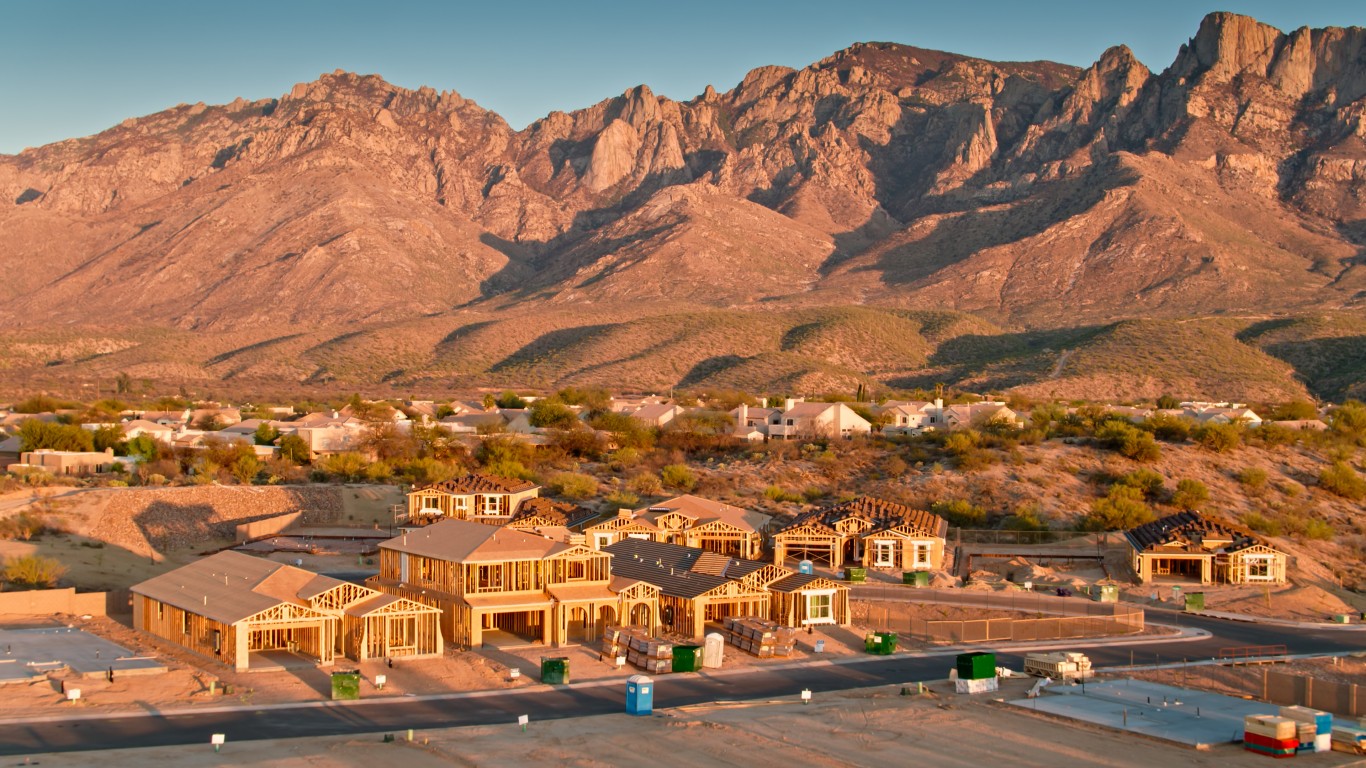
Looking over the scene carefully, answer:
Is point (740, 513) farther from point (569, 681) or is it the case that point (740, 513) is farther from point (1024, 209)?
point (1024, 209)

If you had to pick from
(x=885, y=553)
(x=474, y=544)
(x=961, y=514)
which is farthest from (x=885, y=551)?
(x=474, y=544)

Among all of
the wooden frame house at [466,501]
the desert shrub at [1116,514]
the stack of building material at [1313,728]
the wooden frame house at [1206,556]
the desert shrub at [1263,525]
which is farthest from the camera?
the desert shrub at [1116,514]

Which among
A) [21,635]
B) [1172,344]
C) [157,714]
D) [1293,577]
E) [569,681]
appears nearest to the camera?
[157,714]

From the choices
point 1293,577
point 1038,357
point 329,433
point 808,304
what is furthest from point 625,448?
point 808,304

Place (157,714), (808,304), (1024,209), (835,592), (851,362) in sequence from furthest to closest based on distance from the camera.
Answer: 1. (1024,209)
2. (808,304)
3. (851,362)
4. (835,592)
5. (157,714)

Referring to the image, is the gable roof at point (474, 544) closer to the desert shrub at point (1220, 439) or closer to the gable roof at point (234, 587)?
the gable roof at point (234, 587)

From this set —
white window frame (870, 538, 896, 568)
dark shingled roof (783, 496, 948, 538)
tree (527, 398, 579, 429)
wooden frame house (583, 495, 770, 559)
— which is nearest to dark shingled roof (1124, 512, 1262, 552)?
dark shingled roof (783, 496, 948, 538)

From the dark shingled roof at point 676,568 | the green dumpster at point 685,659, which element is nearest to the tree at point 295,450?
the dark shingled roof at point 676,568
